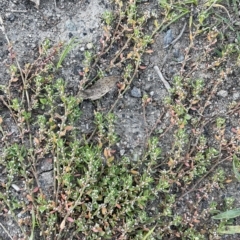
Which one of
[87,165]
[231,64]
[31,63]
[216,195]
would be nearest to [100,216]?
[87,165]

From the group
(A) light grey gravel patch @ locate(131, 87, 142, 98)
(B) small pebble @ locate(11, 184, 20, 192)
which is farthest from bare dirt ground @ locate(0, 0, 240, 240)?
(B) small pebble @ locate(11, 184, 20, 192)

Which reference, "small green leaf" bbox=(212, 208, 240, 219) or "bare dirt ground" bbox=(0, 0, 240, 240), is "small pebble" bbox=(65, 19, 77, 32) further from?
"small green leaf" bbox=(212, 208, 240, 219)

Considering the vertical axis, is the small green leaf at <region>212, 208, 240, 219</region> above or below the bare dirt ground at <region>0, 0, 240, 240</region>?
below

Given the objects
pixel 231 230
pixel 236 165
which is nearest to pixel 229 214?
pixel 231 230

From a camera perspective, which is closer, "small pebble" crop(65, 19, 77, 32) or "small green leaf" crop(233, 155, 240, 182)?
"small green leaf" crop(233, 155, 240, 182)

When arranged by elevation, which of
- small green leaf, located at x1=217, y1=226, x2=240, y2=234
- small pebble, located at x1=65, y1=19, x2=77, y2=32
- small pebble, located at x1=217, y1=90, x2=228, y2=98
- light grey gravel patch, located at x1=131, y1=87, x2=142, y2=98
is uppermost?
small pebble, located at x1=65, y1=19, x2=77, y2=32

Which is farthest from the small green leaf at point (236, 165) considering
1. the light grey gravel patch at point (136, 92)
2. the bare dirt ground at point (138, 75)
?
the light grey gravel patch at point (136, 92)

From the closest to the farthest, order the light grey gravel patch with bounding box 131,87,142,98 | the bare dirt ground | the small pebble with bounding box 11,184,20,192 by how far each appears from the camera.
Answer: the small pebble with bounding box 11,184,20,192 < the bare dirt ground < the light grey gravel patch with bounding box 131,87,142,98

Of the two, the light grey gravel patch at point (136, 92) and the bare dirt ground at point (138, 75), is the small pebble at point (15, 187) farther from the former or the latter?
the light grey gravel patch at point (136, 92)

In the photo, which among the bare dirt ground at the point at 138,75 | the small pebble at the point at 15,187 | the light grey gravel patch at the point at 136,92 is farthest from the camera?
the light grey gravel patch at the point at 136,92
